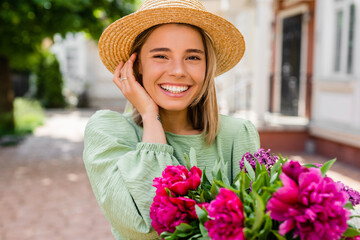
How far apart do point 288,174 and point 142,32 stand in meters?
0.99

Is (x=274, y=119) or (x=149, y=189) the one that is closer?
(x=149, y=189)

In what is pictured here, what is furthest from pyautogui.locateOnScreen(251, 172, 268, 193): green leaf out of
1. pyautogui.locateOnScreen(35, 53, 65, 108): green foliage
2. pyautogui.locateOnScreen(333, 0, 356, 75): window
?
pyautogui.locateOnScreen(35, 53, 65, 108): green foliage

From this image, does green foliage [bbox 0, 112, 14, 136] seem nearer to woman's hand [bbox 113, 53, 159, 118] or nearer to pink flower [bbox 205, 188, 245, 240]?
woman's hand [bbox 113, 53, 159, 118]

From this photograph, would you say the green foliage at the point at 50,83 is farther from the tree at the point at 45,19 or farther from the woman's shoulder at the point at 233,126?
the woman's shoulder at the point at 233,126

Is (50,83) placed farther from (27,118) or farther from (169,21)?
(169,21)

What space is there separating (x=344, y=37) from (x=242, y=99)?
4570 mm

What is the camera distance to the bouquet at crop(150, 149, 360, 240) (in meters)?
0.81

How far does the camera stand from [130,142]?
155 centimetres

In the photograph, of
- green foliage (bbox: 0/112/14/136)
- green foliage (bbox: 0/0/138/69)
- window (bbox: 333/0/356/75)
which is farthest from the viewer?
green foliage (bbox: 0/112/14/136)

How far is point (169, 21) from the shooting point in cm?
153

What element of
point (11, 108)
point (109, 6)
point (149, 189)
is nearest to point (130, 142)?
point (149, 189)

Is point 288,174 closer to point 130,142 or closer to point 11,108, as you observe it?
point 130,142

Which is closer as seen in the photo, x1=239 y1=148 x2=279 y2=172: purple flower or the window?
x1=239 y1=148 x2=279 y2=172: purple flower

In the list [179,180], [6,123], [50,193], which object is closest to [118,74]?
[179,180]
